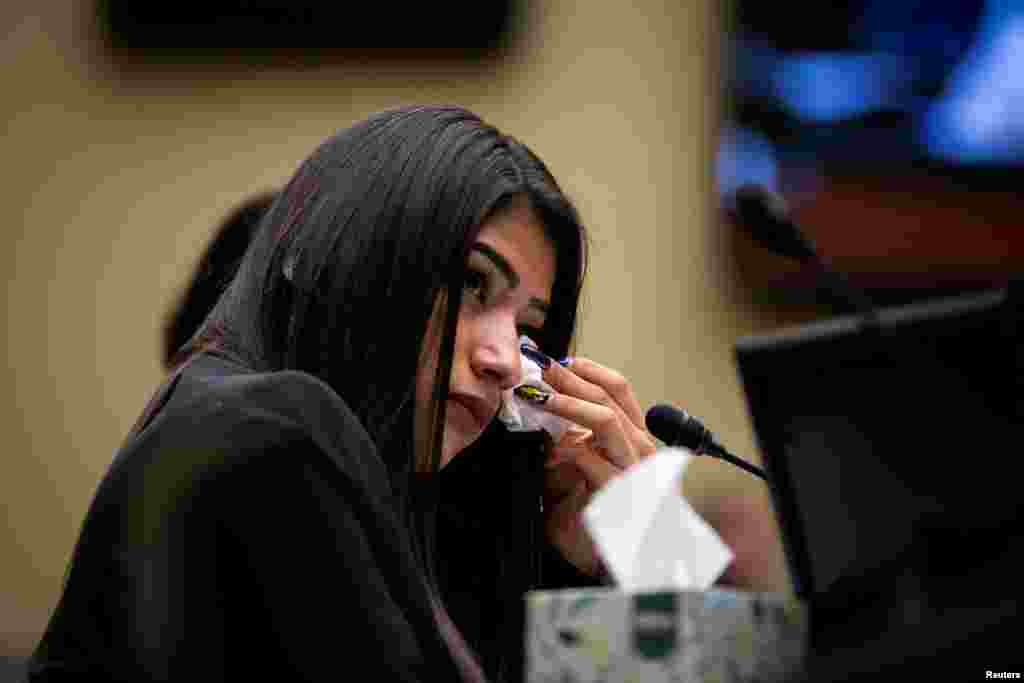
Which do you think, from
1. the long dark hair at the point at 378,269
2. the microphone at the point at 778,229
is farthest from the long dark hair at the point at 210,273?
the microphone at the point at 778,229

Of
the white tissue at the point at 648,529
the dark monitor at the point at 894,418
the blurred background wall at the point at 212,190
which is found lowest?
the blurred background wall at the point at 212,190

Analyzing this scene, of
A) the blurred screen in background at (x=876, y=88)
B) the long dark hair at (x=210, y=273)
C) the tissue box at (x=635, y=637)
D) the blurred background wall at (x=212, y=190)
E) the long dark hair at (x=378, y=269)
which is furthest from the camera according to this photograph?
the blurred background wall at (x=212, y=190)

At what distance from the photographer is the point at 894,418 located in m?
1.04

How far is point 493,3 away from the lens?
12.0ft

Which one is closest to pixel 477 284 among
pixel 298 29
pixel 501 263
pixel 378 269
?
pixel 501 263

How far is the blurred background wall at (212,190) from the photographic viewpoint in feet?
11.8

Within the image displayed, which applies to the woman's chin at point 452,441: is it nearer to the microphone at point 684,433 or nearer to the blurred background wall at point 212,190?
the microphone at point 684,433

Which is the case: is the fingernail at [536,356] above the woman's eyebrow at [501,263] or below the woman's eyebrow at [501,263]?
below

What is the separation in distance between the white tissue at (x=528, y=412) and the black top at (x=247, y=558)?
58cm

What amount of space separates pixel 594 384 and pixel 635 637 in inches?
41.3

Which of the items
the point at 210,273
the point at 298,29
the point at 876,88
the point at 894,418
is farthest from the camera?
the point at 298,29

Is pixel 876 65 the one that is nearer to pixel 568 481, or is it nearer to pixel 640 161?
pixel 640 161

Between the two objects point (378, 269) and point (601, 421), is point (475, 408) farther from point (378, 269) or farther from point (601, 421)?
point (601, 421)

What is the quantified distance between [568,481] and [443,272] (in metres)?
0.67
